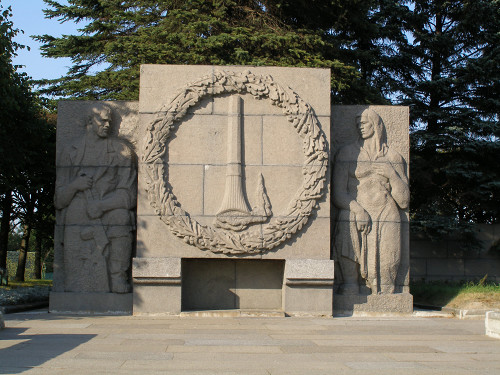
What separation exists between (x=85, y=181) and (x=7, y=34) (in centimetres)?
443

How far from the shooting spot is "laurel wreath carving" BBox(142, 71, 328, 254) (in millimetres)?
10781

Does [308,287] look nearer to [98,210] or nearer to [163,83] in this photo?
[98,210]

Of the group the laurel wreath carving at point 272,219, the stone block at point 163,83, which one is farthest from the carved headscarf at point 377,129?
the stone block at point 163,83

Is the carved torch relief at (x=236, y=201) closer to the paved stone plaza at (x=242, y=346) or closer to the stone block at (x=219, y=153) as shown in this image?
the stone block at (x=219, y=153)

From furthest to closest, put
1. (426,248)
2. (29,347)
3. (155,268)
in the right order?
(426,248)
(155,268)
(29,347)

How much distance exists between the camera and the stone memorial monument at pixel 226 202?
35.6 feet

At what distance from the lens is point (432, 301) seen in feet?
42.9

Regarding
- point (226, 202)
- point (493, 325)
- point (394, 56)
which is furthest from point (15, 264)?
point (493, 325)

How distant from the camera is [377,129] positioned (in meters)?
11.7

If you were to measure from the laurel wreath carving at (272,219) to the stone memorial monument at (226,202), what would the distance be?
0.02 metres

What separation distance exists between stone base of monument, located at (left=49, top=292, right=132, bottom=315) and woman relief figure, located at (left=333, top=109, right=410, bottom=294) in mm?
4056

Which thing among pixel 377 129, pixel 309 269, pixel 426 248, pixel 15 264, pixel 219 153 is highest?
pixel 377 129

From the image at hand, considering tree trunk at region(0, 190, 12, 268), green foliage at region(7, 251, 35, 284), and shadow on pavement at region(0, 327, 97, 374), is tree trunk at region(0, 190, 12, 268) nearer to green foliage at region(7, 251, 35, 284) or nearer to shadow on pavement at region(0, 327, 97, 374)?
shadow on pavement at region(0, 327, 97, 374)

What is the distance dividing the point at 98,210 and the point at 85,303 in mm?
1651
